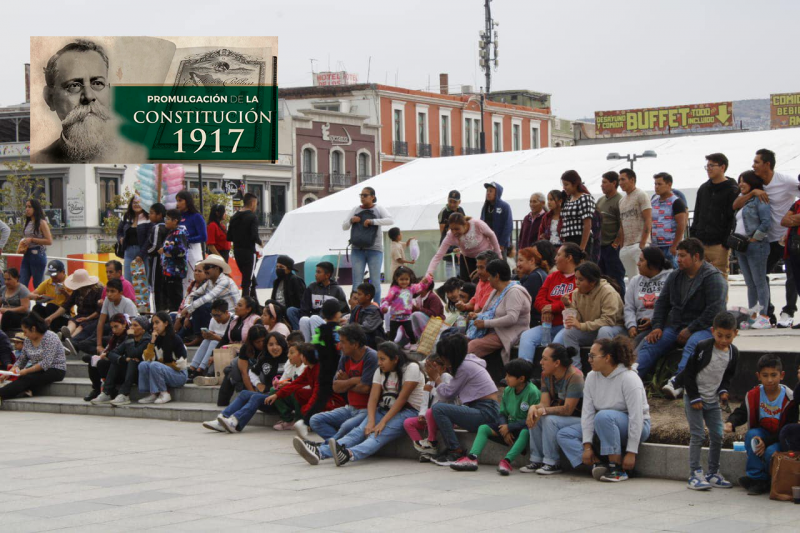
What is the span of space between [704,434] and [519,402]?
1591 mm

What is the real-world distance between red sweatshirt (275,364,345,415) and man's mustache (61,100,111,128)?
970 cm

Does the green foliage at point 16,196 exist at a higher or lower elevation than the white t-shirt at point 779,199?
higher

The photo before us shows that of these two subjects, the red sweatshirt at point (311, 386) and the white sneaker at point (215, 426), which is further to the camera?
the white sneaker at point (215, 426)

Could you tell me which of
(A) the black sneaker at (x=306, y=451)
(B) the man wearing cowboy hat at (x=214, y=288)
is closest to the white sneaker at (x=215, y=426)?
(A) the black sneaker at (x=306, y=451)

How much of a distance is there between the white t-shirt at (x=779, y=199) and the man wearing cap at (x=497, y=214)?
377cm

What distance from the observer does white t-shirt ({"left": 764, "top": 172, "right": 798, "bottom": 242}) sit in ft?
35.5

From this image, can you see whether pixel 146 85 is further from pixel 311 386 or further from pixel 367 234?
pixel 311 386

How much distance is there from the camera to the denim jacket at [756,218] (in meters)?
10.7

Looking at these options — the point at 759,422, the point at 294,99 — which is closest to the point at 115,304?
the point at 759,422

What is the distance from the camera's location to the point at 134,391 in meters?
12.8

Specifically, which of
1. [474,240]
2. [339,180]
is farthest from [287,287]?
[339,180]

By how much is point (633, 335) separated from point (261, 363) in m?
3.99

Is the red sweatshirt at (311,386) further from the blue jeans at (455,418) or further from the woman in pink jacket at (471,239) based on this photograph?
the woman in pink jacket at (471,239)

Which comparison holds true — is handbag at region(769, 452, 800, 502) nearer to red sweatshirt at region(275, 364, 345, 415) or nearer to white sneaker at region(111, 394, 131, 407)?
red sweatshirt at region(275, 364, 345, 415)
